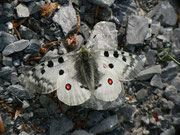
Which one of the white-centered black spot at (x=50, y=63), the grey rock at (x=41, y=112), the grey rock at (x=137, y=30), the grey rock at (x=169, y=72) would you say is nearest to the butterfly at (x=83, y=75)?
the white-centered black spot at (x=50, y=63)

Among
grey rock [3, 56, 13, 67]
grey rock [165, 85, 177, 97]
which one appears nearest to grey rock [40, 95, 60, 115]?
grey rock [3, 56, 13, 67]

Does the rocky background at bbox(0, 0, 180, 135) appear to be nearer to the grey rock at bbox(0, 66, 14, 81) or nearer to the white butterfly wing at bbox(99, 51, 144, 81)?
the grey rock at bbox(0, 66, 14, 81)

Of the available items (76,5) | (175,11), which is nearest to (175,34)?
(175,11)

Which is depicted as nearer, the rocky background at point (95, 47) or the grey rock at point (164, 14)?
the rocky background at point (95, 47)

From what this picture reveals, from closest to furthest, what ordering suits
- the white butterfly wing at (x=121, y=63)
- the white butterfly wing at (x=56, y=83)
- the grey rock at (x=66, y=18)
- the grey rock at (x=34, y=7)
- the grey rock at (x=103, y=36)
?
the white butterfly wing at (x=56, y=83)
the white butterfly wing at (x=121, y=63)
the grey rock at (x=34, y=7)
the grey rock at (x=66, y=18)
the grey rock at (x=103, y=36)

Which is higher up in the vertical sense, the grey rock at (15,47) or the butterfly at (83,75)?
the grey rock at (15,47)

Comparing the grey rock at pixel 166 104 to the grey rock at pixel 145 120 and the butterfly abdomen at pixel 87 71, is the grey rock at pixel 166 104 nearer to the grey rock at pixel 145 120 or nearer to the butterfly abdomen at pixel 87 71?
the grey rock at pixel 145 120

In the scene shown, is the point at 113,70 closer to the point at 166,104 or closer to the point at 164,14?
the point at 166,104
